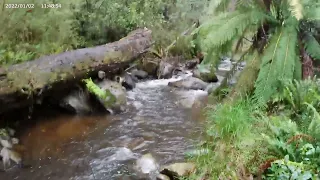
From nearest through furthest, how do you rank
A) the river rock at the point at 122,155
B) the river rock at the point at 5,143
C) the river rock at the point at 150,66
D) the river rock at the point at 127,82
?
the river rock at the point at 122,155 < the river rock at the point at 5,143 < the river rock at the point at 127,82 < the river rock at the point at 150,66

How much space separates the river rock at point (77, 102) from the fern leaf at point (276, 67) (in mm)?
3771

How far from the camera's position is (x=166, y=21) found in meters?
12.7

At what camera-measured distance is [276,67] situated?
4.95 m

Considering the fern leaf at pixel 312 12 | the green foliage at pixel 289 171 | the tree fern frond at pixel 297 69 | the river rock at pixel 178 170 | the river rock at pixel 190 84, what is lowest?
the river rock at pixel 190 84

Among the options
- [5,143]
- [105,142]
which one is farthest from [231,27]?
[5,143]

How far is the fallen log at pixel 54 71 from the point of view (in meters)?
5.87

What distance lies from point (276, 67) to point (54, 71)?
13.2 ft

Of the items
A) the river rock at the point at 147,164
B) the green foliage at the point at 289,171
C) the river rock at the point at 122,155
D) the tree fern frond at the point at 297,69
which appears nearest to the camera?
the green foliage at the point at 289,171

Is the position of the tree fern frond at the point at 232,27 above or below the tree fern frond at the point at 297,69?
above

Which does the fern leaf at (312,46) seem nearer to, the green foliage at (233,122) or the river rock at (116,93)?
the green foliage at (233,122)

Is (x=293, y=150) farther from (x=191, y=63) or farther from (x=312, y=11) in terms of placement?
(x=191, y=63)

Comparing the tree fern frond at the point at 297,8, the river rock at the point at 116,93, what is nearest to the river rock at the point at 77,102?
the river rock at the point at 116,93

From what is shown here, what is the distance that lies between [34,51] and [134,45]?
2620 mm

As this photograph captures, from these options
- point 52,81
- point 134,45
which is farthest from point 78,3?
point 52,81
